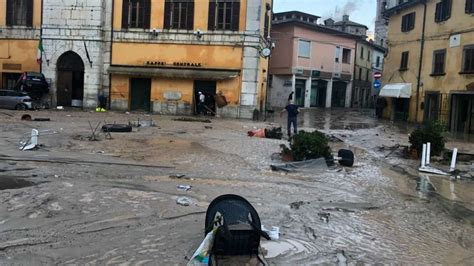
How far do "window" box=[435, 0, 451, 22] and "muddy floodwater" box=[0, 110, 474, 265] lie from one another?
20705mm

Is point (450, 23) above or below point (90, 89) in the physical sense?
above

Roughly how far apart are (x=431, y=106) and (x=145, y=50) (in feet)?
63.9

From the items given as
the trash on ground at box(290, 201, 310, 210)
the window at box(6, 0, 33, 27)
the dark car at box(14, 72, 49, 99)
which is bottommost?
the trash on ground at box(290, 201, 310, 210)

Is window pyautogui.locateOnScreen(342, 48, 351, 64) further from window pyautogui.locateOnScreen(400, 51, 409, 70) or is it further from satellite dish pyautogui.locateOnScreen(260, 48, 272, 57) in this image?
satellite dish pyautogui.locateOnScreen(260, 48, 272, 57)

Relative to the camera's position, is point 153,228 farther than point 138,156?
No

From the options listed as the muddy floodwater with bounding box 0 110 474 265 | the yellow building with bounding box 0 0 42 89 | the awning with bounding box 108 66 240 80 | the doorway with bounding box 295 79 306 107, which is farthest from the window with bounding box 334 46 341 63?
the muddy floodwater with bounding box 0 110 474 265

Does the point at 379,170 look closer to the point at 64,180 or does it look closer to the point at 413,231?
the point at 413,231

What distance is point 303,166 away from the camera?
12.1 metres

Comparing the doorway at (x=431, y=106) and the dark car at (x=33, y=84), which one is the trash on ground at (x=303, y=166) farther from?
the dark car at (x=33, y=84)

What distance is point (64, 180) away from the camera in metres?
9.23

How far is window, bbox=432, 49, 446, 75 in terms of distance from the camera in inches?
1284

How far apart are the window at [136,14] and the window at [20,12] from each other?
6358mm

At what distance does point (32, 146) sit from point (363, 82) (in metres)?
54.1

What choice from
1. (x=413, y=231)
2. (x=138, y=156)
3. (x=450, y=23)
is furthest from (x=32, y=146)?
(x=450, y=23)
